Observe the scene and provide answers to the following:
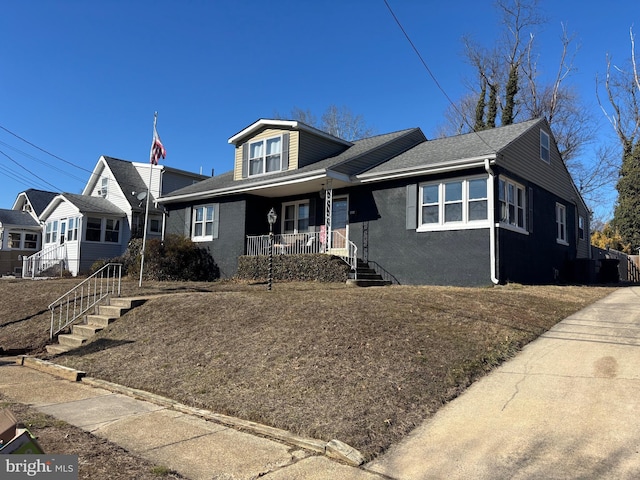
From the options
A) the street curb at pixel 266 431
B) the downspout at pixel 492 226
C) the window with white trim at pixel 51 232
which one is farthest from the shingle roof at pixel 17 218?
the downspout at pixel 492 226

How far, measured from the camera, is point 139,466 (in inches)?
153

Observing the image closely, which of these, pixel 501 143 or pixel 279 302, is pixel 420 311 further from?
pixel 501 143

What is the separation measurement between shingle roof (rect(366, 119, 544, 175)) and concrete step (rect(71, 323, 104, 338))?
9.19 metres

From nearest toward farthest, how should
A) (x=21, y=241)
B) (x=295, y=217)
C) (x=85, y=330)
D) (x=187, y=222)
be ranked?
1. (x=85, y=330)
2. (x=295, y=217)
3. (x=187, y=222)
4. (x=21, y=241)

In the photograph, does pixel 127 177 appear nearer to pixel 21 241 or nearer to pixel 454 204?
pixel 21 241

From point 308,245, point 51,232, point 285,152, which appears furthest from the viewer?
point 51,232

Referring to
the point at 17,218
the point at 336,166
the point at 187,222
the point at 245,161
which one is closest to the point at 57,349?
the point at 336,166

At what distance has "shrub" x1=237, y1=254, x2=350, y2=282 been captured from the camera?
14.5m

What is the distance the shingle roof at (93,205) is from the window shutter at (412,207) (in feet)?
60.6

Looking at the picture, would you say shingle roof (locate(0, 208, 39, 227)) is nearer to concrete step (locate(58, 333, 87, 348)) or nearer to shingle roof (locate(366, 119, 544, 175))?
concrete step (locate(58, 333, 87, 348))

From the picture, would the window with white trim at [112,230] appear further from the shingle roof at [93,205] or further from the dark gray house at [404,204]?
the dark gray house at [404,204]

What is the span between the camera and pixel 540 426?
4.45 metres

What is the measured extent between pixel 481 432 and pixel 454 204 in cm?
998

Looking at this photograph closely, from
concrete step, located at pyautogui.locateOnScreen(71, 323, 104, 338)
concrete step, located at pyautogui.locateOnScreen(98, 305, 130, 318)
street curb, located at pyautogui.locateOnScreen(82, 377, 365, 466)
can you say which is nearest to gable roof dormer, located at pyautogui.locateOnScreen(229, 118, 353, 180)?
concrete step, located at pyautogui.locateOnScreen(98, 305, 130, 318)
